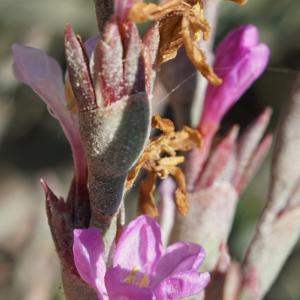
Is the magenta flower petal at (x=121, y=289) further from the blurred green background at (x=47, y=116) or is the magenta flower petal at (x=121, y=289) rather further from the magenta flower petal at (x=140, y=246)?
the blurred green background at (x=47, y=116)

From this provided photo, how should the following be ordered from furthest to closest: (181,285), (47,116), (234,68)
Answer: (47,116)
(234,68)
(181,285)

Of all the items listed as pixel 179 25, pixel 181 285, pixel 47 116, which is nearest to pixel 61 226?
pixel 181 285

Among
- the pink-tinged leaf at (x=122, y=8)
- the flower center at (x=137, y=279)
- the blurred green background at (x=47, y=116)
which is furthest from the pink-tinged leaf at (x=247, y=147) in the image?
the blurred green background at (x=47, y=116)

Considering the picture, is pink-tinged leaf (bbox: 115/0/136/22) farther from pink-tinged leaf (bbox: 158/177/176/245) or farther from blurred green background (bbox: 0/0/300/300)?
blurred green background (bbox: 0/0/300/300)

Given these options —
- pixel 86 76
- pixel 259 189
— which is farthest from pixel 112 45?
pixel 259 189

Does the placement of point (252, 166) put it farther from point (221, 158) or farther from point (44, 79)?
point (44, 79)

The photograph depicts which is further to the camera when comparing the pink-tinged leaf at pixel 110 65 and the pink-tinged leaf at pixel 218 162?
the pink-tinged leaf at pixel 218 162
